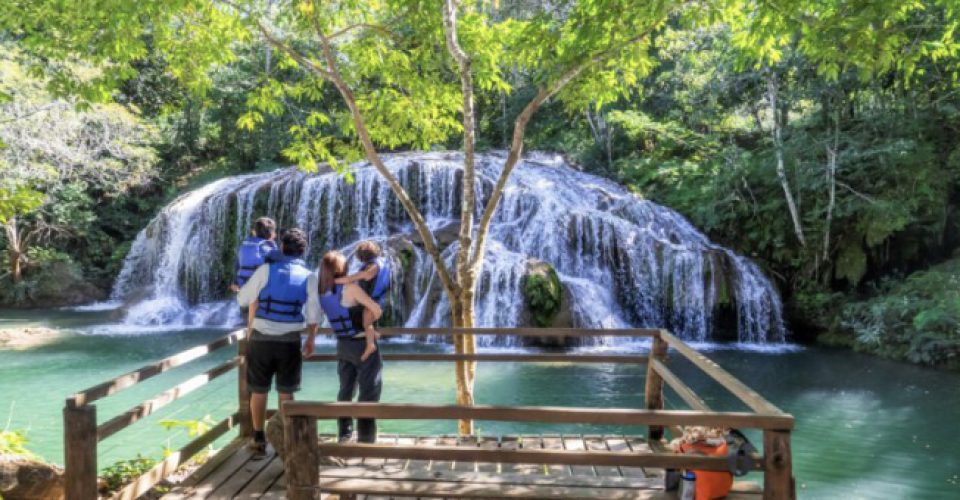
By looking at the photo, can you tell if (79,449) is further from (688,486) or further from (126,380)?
(688,486)

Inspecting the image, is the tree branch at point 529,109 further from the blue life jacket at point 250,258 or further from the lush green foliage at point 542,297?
the lush green foliage at point 542,297

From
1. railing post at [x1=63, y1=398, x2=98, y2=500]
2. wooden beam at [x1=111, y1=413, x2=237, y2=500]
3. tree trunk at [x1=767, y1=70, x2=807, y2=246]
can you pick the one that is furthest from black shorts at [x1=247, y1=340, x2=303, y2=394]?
A: tree trunk at [x1=767, y1=70, x2=807, y2=246]

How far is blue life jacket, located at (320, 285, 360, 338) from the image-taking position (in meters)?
4.48

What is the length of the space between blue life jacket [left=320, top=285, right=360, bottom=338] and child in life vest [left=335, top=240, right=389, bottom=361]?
46 mm

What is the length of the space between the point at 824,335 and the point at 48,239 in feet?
82.5

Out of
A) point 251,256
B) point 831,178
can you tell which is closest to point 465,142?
point 251,256

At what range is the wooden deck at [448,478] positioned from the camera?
3404 mm

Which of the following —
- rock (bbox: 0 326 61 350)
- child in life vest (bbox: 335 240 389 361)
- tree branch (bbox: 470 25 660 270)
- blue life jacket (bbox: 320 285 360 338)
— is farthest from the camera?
rock (bbox: 0 326 61 350)

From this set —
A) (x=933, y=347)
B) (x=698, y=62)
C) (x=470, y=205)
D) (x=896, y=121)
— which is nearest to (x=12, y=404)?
(x=470, y=205)

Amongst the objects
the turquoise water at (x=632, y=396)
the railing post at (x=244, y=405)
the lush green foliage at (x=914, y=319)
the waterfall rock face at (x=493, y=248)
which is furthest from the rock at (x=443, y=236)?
the railing post at (x=244, y=405)

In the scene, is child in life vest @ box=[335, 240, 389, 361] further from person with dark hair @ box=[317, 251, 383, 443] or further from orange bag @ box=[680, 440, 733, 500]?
orange bag @ box=[680, 440, 733, 500]

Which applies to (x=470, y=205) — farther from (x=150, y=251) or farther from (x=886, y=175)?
(x=150, y=251)

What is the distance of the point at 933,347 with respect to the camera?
1278cm

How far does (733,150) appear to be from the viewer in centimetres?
1866
